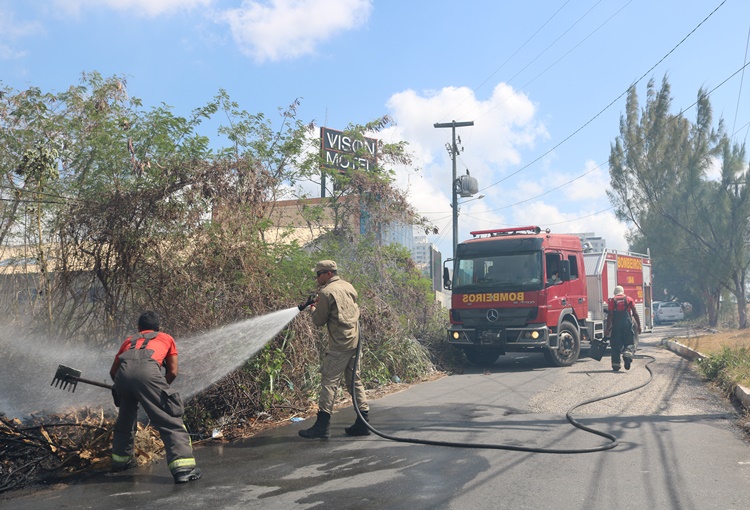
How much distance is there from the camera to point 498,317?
43.4 feet

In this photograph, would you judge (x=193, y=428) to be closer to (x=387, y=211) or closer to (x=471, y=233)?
(x=471, y=233)

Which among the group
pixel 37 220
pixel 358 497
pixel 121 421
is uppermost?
pixel 37 220

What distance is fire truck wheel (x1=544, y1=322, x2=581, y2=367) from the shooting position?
13.3 meters

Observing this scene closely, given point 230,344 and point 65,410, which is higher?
point 230,344

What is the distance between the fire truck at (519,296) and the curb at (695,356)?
2.48 m

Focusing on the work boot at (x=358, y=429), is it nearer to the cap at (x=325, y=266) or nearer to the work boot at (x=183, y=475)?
the cap at (x=325, y=266)

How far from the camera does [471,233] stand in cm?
1431

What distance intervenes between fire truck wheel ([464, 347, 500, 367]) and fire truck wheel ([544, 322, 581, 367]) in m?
1.18

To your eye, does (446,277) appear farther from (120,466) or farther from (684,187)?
(684,187)

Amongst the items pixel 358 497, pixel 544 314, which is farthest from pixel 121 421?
pixel 544 314

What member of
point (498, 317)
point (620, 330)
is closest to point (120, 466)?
point (498, 317)

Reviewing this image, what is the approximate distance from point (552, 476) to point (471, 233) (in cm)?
926

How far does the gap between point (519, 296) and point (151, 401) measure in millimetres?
8895

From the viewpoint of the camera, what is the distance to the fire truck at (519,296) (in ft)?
42.4
